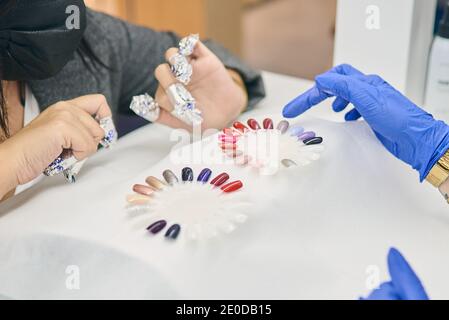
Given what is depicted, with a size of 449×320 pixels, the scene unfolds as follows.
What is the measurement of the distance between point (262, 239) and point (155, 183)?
0.15 metres

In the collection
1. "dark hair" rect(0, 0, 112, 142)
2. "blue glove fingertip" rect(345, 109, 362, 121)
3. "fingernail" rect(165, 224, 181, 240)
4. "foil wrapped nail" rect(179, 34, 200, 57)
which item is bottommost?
"fingernail" rect(165, 224, 181, 240)

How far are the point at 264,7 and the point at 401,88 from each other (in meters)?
2.51

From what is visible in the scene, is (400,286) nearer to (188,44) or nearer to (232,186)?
(232,186)

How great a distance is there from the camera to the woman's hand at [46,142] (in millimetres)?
721

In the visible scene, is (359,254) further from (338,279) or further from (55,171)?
(55,171)

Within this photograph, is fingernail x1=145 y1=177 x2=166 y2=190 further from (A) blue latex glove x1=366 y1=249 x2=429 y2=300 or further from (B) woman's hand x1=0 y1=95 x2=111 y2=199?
(A) blue latex glove x1=366 y1=249 x2=429 y2=300

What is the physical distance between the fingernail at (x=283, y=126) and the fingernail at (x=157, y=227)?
23 centimetres

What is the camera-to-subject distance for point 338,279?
2.00ft

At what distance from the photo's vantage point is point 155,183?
72 centimetres

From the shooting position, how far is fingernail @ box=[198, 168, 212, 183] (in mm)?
721

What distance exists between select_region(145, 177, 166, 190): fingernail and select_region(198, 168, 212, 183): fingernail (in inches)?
1.7

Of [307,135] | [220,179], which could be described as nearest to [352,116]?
[307,135]

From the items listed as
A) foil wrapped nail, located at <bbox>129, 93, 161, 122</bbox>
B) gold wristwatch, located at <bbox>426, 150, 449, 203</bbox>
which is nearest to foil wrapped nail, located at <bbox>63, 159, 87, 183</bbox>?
foil wrapped nail, located at <bbox>129, 93, 161, 122</bbox>

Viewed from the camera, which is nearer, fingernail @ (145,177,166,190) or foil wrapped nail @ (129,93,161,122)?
fingernail @ (145,177,166,190)
